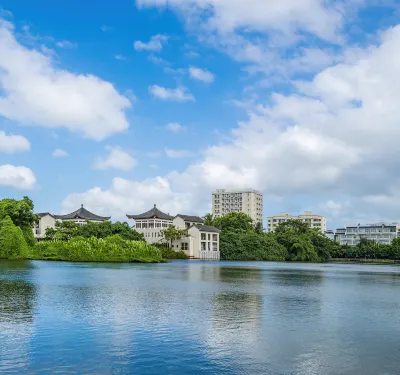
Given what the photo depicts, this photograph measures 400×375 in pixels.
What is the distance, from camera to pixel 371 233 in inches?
6412

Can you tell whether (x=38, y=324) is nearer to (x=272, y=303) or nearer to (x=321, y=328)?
(x=321, y=328)

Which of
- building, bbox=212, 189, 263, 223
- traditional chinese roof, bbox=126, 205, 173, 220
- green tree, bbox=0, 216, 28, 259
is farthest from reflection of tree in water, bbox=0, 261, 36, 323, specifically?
building, bbox=212, 189, 263, 223

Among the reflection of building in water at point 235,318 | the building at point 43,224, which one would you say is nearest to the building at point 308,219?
the building at point 43,224

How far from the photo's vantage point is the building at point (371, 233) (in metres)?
159

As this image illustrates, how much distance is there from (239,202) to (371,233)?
49349 millimetres

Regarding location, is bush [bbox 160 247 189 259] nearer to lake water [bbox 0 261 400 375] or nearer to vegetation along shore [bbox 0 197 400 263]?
vegetation along shore [bbox 0 197 400 263]

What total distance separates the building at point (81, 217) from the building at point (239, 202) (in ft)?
281

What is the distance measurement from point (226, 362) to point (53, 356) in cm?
436

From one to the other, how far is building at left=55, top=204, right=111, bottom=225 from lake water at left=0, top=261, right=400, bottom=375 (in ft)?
257

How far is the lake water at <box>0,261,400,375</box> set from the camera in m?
11.7

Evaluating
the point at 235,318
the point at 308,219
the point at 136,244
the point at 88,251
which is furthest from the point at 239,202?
the point at 235,318

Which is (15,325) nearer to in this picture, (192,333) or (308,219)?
(192,333)

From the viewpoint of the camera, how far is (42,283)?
29516 mm

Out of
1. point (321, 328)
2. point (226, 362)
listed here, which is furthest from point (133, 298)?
point (226, 362)
